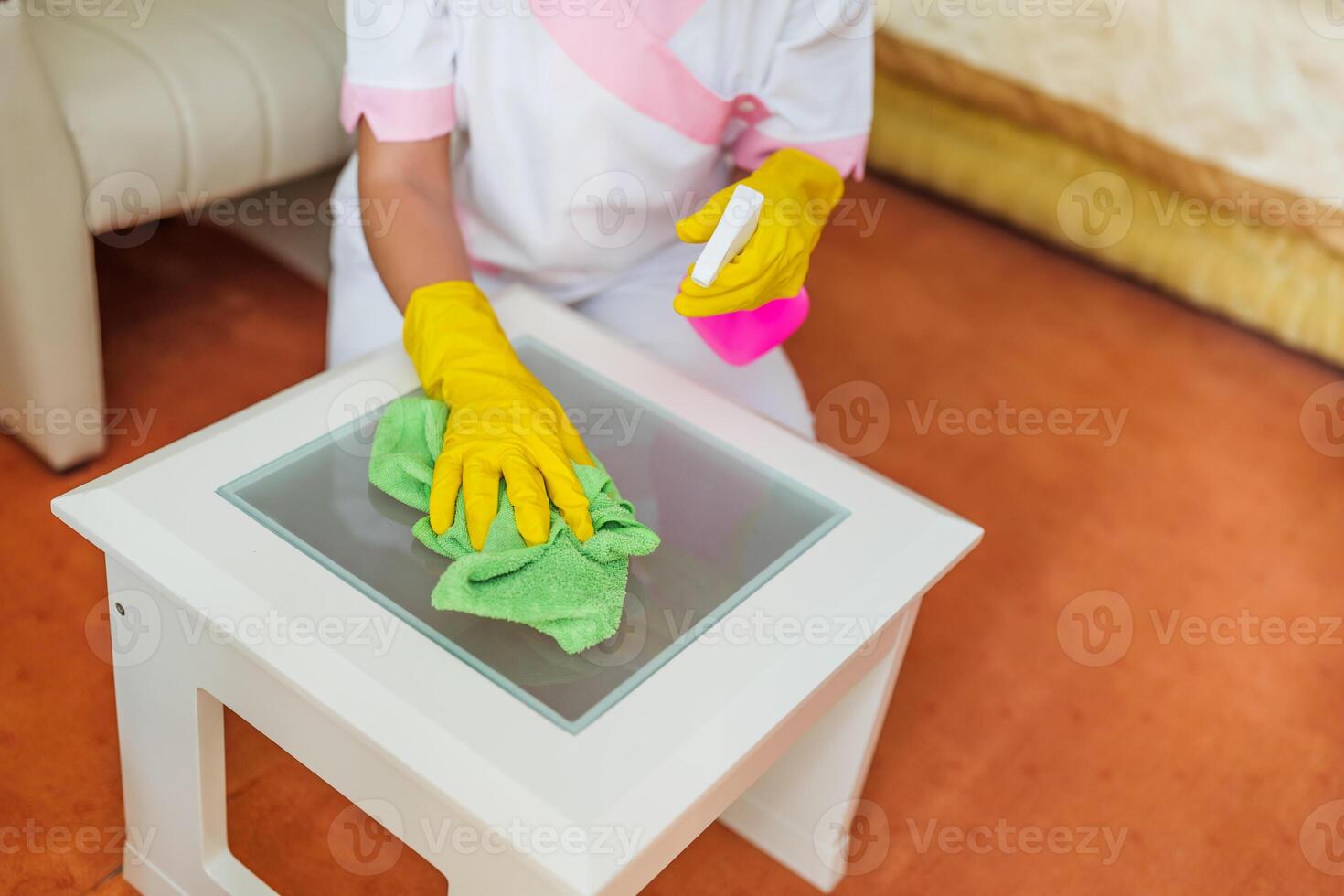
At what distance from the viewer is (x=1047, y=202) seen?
7.18 ft

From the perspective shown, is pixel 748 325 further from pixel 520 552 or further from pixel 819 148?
pixel 520 552

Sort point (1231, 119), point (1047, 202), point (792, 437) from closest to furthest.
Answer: point (792, 437) < point (1231, 119) < point (1047, 202)

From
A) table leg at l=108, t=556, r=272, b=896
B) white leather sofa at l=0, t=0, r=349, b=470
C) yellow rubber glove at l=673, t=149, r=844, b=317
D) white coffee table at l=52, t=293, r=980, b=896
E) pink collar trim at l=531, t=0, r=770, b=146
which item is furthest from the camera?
white leather sofa at l=0, t=0, r=349, b=470

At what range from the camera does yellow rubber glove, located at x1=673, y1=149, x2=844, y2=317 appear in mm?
1012

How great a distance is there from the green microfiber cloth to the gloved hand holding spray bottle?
183mm

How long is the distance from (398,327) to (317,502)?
0.42m

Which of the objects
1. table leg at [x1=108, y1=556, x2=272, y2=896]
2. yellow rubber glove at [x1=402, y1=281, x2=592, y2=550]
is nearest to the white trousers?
yellow rubber glove at [x1=402, y1=281, x2=592, y2=550]

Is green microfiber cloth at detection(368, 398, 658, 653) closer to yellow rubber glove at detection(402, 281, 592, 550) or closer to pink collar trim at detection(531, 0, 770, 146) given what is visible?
yellow rubber glove at detection(402, 281, 592, 550)

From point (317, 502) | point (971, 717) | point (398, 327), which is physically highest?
point (317, 502)

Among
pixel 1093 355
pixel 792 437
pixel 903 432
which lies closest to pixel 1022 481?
pixel 903 432

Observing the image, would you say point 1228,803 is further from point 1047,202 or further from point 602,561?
point 1047,202

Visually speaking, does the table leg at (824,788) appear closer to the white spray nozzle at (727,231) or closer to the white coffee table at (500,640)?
the white coffee table at (500,640)

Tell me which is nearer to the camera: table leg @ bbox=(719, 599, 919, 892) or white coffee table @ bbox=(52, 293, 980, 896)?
white coffee table @ bbox=(52, 293, 980, 896)

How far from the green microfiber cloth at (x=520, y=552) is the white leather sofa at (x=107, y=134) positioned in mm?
560
